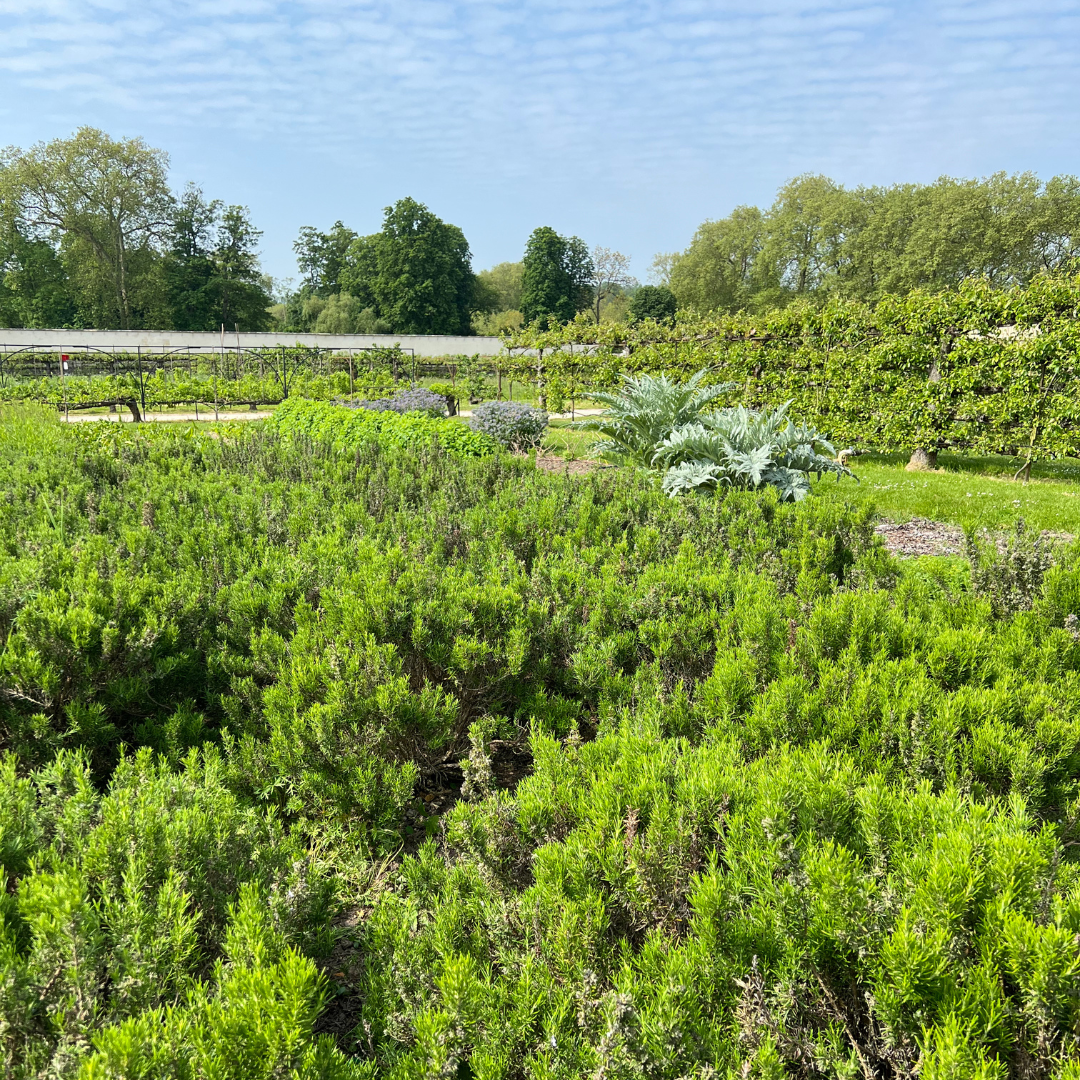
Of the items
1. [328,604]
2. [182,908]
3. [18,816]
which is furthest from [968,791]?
[18,816]

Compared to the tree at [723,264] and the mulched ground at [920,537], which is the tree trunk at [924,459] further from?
the tree at [723,264]

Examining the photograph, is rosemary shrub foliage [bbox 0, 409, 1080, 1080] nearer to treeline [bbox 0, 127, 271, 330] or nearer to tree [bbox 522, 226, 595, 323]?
treeline [bbox 0, 127, 271, 330]

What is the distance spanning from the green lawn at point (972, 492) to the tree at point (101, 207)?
59046 mm

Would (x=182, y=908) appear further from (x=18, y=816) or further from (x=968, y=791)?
(x=968, y=791)

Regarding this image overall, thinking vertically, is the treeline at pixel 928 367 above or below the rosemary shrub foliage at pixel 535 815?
above

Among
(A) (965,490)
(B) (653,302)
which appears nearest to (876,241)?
(B) (653,302)

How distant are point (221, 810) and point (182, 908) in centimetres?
40

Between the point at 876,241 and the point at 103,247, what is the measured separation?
57.3 meters

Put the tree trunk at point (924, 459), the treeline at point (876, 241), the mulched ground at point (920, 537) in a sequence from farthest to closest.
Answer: the treeline at point (876, 241)
the tree trunk at point (924, 459)
the mulched ground at point (920, 537)

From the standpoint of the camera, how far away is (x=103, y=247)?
2103 inches

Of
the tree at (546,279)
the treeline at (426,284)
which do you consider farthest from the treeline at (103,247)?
the tree at (546,279)

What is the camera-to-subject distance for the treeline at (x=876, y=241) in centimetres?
4012

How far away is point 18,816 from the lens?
166cm

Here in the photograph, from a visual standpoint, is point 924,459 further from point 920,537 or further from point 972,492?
point 920,537
